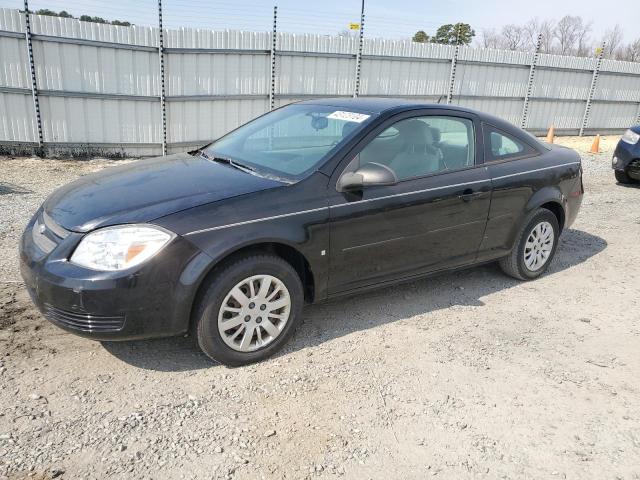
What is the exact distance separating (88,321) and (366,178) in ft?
6.34

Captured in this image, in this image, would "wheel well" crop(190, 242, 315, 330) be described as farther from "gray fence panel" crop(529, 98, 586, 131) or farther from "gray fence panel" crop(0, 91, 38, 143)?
"gray fence panel" crop(529, 98, 586, 131)

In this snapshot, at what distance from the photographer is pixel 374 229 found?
390 centimetres

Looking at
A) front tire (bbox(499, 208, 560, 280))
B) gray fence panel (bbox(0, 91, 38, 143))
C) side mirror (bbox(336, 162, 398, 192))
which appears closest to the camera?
side mirror (bbox(336, 162, 398, 192))

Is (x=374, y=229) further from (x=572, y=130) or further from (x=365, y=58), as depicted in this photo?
(x=572, y=130)

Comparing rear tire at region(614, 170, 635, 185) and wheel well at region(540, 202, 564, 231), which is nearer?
wheel well at region(540, 202, 564, 231)

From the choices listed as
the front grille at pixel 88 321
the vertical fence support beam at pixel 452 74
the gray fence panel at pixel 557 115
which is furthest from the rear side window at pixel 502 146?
the gray fence panel at pixel 557 115

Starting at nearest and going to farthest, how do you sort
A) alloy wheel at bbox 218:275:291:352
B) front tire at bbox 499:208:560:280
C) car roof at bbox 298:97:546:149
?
alloy wheel at bbox 218:275:291:352 → car roof at bbox 298:97:546:149 → front tire at bbox 499:208:560:280

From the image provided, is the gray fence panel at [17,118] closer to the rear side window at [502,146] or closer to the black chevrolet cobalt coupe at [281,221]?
the black chevrolet cobalt coupe at [281,221]

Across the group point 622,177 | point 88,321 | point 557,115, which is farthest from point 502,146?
point 557,115

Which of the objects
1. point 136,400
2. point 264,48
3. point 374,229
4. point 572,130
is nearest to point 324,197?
point 374,229

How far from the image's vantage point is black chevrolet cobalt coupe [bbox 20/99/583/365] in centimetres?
311

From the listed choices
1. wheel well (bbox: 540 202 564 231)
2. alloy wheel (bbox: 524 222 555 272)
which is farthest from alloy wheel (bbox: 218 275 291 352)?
wheel well (bbox: 540 202 564 231)

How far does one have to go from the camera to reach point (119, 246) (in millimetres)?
3084

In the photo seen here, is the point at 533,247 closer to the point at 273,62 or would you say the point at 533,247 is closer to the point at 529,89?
the point at 273,62
